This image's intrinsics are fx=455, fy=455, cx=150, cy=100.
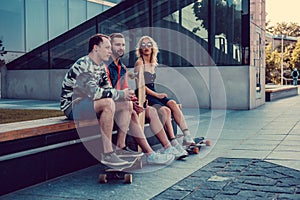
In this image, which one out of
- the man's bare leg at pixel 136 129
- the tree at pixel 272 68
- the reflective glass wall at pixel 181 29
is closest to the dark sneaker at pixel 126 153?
the man's bare leg at pixel 136 129

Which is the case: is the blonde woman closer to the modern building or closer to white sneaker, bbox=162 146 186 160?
white sneaker, bbox=162 146 186 160

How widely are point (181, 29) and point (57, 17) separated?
11350 millimetres

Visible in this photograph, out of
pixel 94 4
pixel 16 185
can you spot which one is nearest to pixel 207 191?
pixel 16 185

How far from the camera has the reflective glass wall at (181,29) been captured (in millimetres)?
14070

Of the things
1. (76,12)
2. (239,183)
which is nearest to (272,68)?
(76,12)

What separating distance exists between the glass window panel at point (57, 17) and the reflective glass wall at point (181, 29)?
7090 millimetres

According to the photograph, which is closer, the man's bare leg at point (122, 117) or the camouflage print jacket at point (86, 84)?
the camouflage print jacket at point (86, 84)

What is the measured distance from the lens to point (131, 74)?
5840mm

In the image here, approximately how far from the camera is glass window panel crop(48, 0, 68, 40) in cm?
2409

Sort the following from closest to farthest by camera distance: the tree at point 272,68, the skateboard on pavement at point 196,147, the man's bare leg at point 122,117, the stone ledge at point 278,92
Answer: the man's bare leg at point 122,117
the skateboard on pavement at point 196,147
the stone ledge at point 278,92
the tree at point 272,68

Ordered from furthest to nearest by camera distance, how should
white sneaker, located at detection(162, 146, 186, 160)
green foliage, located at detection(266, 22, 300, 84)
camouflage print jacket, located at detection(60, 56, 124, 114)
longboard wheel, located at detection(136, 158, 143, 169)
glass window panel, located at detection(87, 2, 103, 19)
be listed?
green foliage, located at detection(266, 22, 300, 84), glass window panel, located at detection(87, 2, 103, 19), white sneaker, located at detection(162, 146, 186, 160), longboard wheel, located at detection(136, 158, 143, 169), camouflage print jacket, located at detection(60, 56, 124, 114)

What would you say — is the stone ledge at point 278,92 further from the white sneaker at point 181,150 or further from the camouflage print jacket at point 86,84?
the camouflage print jacket at point 86,84

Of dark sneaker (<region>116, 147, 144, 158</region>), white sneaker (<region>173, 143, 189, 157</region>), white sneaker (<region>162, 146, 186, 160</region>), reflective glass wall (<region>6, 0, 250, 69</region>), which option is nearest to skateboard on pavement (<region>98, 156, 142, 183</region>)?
dark sneaker (<region>116, 147, 144, 158</region>)

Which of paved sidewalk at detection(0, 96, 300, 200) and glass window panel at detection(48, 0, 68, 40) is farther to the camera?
glass window panel at detection(48, 0, 68, 40)
